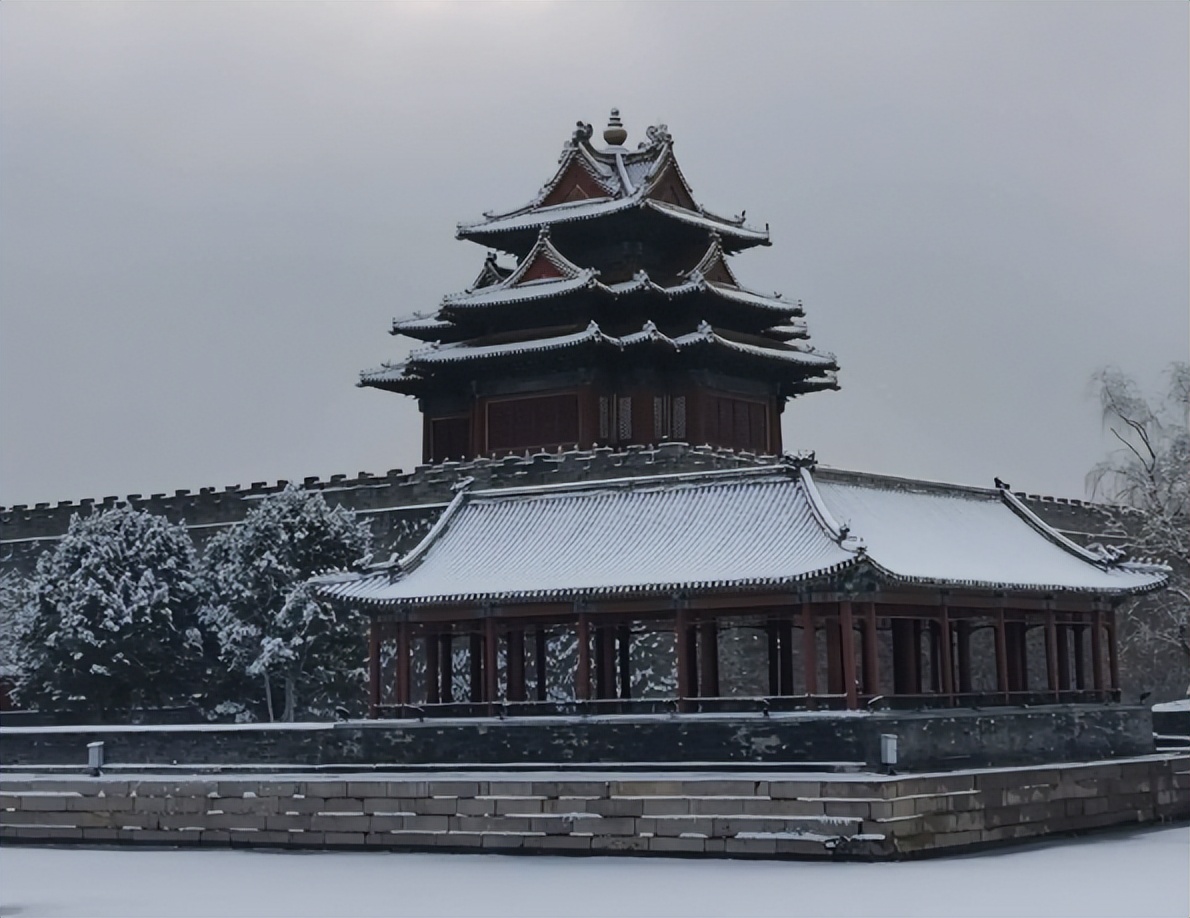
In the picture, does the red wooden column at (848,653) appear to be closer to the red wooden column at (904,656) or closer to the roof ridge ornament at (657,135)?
the red wooden column at (904,656)

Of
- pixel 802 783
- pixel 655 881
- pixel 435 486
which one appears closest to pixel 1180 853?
pixel 802 783

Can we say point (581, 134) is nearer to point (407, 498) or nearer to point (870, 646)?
point (407, 498)

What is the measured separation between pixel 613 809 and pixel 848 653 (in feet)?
11.9

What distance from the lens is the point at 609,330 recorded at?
43.1m

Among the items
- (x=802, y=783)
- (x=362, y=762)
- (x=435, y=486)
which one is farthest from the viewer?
(x=435, y=486)

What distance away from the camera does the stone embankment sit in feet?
80.5

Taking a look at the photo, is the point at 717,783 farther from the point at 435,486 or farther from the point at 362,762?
the point at 435,486

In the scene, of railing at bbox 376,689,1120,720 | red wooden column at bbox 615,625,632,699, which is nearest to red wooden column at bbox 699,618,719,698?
railing at bbox 376,689,1120,720

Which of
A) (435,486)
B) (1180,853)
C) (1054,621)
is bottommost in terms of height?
(1180,853)

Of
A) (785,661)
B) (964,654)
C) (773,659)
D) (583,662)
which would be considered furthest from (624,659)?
(964,654)

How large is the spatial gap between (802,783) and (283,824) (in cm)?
750

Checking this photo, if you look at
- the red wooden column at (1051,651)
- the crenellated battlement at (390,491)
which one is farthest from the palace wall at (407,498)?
the red wooden column at (1051,651)

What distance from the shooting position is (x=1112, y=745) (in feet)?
99.6

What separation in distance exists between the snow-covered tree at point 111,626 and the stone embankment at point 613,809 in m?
6.79
